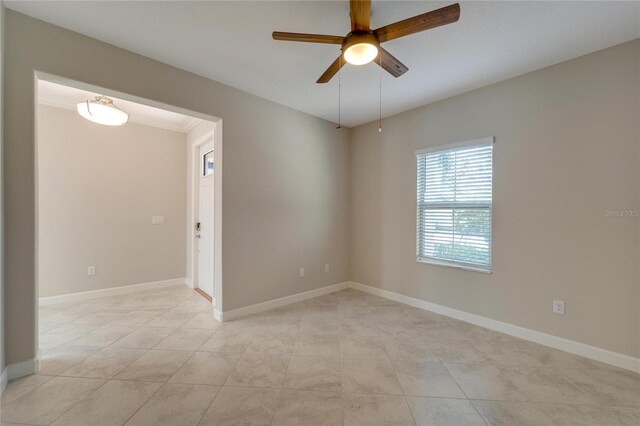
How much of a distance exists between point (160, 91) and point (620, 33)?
13.1ft

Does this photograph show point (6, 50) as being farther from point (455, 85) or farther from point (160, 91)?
point (455, 85)

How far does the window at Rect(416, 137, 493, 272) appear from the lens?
115 inches

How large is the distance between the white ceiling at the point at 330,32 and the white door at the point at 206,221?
1.60 m

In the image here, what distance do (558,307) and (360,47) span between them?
2938 mm

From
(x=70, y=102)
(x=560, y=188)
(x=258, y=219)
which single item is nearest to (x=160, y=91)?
(x=258, y=219)

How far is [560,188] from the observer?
2439mm

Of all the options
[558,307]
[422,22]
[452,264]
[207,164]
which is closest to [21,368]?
[207,164]

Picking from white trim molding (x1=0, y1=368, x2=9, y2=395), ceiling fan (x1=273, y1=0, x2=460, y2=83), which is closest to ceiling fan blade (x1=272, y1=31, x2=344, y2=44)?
ceiling fan (x1=273, y1=0, x2=460, y2=83)

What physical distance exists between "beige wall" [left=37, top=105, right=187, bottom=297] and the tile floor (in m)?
0.92

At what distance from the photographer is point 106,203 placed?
3.87 m

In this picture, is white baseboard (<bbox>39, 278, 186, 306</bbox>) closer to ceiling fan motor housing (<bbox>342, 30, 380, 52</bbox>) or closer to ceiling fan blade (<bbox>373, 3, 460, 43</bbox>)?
ceiling fan motor housing (<bbox>342, 30, 380, 52</bbox>)

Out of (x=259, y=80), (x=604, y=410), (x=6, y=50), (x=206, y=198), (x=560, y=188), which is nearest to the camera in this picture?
(x=604, y=410)

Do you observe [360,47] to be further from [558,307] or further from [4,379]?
[4,379]

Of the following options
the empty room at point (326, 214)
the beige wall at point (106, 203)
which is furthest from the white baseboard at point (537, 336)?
the beige wall at point (106, 203)
